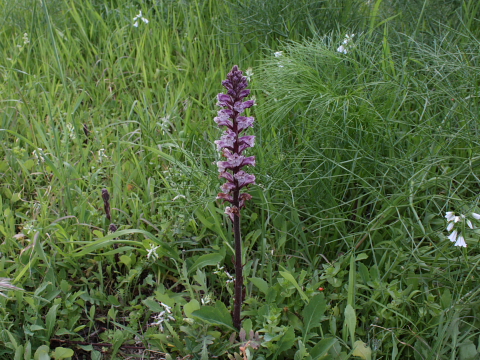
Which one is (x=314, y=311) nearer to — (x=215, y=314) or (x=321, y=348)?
(x=321, y=348)

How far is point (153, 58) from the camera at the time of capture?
3246 millimetres

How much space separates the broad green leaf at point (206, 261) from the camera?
1.95m

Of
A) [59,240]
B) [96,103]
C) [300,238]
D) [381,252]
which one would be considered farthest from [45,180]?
[381,252]

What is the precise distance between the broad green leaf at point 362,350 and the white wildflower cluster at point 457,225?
503mm

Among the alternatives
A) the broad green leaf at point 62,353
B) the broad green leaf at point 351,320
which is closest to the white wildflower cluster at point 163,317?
the broad green leaf at point 62,353

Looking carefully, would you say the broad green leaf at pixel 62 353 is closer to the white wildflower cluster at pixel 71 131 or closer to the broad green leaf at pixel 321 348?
the broad green leaf at pixel 321 348

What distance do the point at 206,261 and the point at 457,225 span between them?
1013 millimetres

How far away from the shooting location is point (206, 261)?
1.97 metres

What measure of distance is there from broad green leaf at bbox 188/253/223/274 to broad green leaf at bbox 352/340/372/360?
0.64 m

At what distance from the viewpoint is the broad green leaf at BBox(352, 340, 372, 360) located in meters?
1.62

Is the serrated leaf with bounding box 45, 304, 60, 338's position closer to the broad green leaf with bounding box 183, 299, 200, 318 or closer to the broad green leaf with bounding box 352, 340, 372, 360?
the broad green leaf with bounding box 183, 299, 200, 318

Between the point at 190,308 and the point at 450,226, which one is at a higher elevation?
the point at 450,226

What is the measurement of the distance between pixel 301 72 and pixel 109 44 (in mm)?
1620

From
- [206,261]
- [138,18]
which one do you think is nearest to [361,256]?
[206,261]
